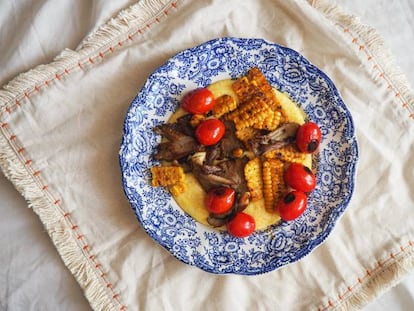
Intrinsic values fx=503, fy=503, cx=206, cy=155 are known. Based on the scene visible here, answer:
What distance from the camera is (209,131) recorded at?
111 inches

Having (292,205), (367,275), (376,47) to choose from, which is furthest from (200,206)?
(376,47)

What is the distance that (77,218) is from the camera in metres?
2.96

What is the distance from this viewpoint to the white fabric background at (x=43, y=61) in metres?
2.97

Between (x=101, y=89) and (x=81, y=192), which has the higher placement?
(x=101, y=89)

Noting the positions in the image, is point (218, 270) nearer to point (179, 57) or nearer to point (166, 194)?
point (166, 194)

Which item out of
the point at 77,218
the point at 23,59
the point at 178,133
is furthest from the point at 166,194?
the point at 23,59

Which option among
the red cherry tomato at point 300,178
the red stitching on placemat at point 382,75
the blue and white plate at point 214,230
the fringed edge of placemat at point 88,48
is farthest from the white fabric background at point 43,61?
the red cherry tomato at point 300,178

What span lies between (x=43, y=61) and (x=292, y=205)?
1.75m

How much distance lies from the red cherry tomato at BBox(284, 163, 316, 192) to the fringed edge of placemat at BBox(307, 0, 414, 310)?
0.68 m

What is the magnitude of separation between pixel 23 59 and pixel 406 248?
257 cm

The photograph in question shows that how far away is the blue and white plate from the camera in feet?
9.35

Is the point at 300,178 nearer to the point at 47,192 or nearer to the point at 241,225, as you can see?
the point at 241,225

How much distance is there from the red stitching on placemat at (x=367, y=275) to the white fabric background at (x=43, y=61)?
0.22 meters

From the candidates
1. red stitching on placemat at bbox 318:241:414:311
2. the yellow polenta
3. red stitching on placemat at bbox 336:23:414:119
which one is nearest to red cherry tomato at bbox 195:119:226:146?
the yellow polenta
